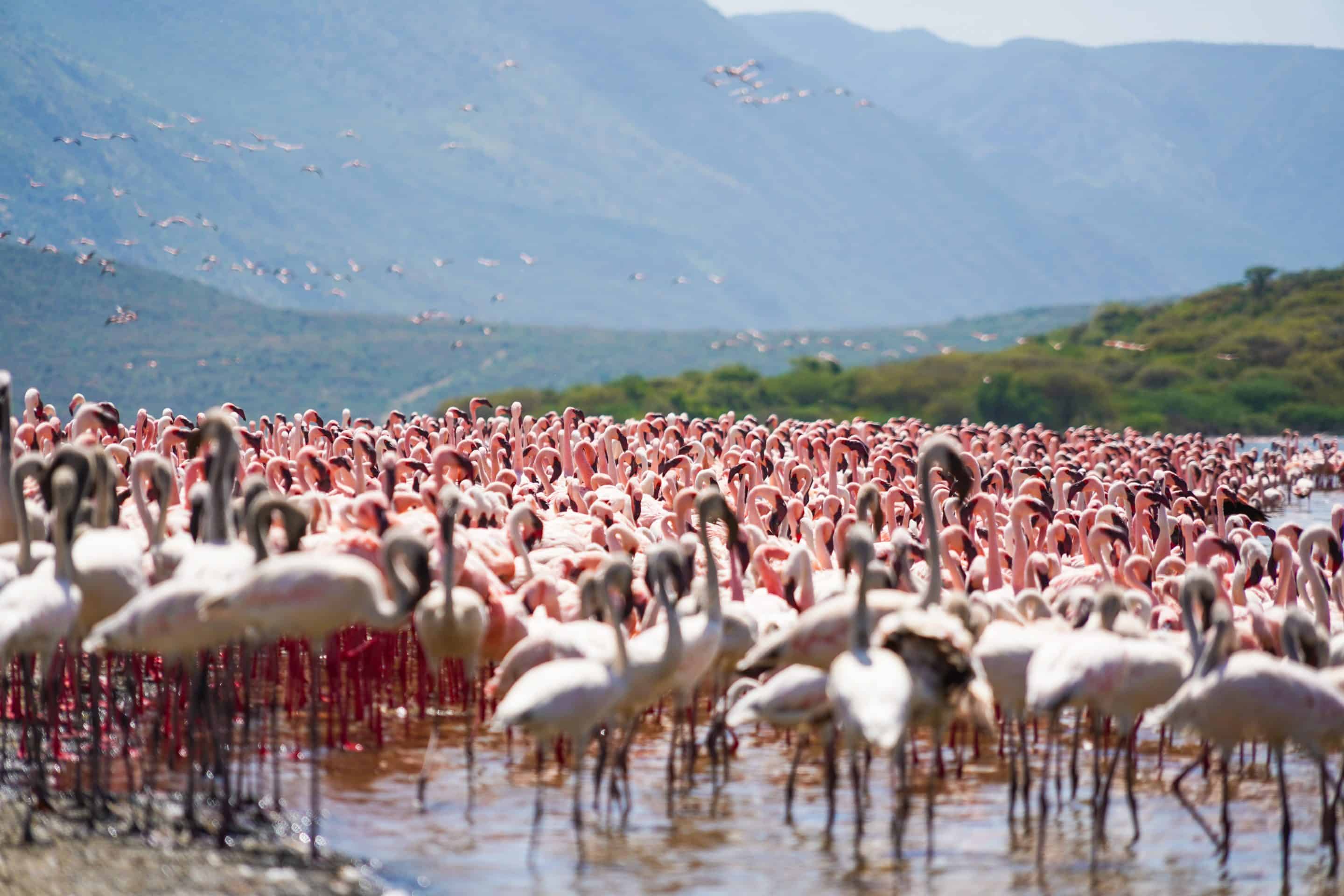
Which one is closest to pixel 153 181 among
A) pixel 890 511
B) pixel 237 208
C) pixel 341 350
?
pixel 237 208

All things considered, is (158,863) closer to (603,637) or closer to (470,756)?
(470,756)

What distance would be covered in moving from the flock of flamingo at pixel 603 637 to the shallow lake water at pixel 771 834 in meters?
0.15

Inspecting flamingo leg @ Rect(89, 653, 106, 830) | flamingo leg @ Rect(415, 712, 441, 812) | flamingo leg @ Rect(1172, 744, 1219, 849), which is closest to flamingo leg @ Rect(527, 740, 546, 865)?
flamingo leg @ Rect(415, 712, 441, 812)

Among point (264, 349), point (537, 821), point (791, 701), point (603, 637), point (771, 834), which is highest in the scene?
point (264, 349)

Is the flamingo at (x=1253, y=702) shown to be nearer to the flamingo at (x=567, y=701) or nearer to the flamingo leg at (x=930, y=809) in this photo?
the flamingo leg at (x=930, y=809)

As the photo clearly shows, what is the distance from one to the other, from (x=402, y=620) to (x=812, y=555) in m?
6.69

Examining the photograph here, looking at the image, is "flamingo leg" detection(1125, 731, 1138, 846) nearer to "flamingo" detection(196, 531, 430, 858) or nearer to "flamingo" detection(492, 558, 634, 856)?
"flamingo" detection(492, 558, 634, 856)

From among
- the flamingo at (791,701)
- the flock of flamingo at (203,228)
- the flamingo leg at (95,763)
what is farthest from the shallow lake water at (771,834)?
the flock of flamingo at (203,228)

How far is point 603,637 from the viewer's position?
9.41m

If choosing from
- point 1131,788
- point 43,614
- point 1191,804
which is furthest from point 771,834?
point 43,614

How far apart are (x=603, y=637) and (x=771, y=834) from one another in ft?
4.66

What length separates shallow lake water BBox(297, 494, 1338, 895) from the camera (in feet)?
26.5

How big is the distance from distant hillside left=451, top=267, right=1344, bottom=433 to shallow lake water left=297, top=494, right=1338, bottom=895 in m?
45.8

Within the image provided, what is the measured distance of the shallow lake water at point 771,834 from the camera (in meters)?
8.07
